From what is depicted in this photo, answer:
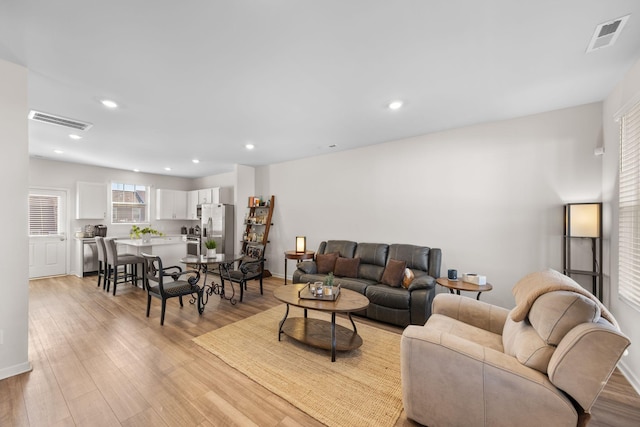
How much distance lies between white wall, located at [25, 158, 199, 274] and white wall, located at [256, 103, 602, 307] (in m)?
5.51

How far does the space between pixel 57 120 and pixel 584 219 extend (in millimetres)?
6580

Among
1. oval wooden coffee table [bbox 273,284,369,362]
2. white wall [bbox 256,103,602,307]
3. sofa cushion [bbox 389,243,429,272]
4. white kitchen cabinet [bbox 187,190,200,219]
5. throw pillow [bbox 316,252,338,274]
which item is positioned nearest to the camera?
oval wooden coffee table [bbox 273,284,369,362]

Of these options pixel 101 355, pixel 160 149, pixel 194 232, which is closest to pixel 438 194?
pixel 101 355

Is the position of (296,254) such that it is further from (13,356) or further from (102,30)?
(102,30)

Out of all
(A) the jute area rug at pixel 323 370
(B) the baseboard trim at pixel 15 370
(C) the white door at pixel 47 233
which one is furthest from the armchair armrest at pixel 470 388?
(C) the white door at pixel 47 233

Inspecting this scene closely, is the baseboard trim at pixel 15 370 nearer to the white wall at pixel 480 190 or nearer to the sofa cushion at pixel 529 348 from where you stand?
the sofa cushion at pixel 529 348

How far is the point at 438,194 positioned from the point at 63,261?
8353 millimetres

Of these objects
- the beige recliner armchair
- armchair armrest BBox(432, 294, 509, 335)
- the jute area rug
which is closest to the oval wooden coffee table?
the jute area rug

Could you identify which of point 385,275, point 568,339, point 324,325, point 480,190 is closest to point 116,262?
point 324,325

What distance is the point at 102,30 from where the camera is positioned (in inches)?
71.2

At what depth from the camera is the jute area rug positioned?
191 cm

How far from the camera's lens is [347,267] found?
425cm

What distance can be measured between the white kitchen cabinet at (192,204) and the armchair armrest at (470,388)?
7.48 meters

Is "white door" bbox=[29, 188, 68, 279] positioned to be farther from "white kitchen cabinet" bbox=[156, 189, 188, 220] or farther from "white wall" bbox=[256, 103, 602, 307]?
"white wall" bbox=[256, 103, 602, 307]
